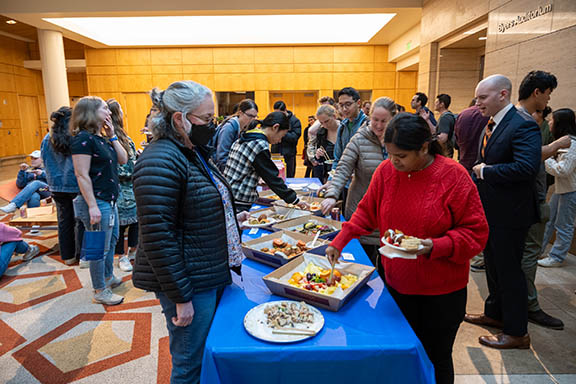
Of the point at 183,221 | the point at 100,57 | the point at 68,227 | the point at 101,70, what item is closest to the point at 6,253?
the point at 68,227

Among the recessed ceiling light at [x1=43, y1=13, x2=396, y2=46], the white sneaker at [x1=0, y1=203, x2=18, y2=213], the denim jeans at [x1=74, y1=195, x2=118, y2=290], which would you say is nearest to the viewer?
the denim jeans at [x1=74, y1=195, x2=118, y2=290]

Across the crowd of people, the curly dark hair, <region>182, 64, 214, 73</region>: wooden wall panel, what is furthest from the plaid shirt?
<region>182, 64, 214, 73</region>: wooden wall panel

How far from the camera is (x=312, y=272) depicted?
1.72 m

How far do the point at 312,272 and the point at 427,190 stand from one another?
66 cm

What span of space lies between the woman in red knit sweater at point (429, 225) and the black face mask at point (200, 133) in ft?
2.36

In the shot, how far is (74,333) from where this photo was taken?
2.76 metres

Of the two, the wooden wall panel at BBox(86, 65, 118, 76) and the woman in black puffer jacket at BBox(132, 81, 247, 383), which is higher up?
the wooden wall panel at BBox(86, 65, 118, 76)

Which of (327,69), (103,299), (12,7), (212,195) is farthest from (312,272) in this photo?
(327,69)

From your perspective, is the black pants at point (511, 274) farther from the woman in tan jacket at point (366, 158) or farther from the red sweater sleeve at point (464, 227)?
the red sweater sleeve at point (464, 227)

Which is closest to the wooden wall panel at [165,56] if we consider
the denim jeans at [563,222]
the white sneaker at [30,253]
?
the white sneaker at [30,253]

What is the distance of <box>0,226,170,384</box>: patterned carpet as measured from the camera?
231 cm

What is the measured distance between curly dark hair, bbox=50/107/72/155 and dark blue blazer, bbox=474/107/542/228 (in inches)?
143

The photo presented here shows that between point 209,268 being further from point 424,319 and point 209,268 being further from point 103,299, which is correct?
point 103,299

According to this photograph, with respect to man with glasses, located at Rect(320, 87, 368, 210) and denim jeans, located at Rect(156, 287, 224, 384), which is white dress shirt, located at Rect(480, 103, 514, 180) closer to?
man with glasses, located at Rect(320, 87, 368, 210)
